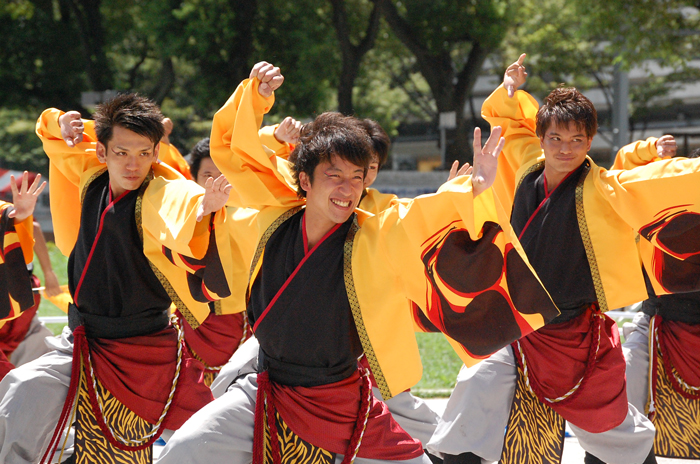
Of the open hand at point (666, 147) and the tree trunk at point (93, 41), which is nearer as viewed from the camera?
the open hand at point (666, 147)

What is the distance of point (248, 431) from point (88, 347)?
36.7 inches

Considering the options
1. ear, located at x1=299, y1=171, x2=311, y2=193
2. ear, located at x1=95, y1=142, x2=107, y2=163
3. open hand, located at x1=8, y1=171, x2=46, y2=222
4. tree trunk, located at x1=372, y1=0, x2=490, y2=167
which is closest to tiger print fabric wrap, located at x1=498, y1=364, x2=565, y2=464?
ear, located at x1=299, y1=171, x2=311, y2=193

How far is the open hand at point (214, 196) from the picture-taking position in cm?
258

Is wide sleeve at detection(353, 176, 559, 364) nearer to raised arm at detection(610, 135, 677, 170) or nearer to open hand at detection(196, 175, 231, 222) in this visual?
open hand at detection(196, 175, 231, 222)

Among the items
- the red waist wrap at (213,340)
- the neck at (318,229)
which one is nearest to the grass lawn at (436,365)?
the red waist wrap at (213,340)

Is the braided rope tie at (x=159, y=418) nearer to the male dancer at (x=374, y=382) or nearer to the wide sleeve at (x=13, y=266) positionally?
the male dancer at (x=374, y=382)

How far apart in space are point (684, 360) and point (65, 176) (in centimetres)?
277

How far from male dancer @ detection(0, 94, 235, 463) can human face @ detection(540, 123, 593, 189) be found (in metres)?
1.30

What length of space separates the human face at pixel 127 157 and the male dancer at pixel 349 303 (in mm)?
728

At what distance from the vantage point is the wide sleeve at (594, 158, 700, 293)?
2.87 metres

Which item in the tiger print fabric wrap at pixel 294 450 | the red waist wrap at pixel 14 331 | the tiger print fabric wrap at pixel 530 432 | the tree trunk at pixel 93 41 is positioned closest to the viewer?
the tiger print fabric wrap at pixel 294 450

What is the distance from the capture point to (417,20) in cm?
1266

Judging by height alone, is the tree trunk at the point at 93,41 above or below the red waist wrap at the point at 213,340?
above

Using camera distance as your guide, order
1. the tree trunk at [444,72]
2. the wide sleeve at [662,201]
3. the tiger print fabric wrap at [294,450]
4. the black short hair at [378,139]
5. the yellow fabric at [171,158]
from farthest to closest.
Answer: the tree trunk at [444,72] < the yellow fabric at [171,158] < the black short hair at [378,139] < the wide sleeve at [662,201] < the tiger print fabric wrap at [294,450]
